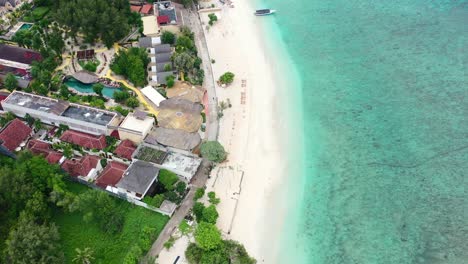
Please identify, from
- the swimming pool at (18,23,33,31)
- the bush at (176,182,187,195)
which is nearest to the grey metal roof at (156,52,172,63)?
the bush at (176,182,187,195)

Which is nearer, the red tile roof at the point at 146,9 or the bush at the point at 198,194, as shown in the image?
the bush at the point at 198,194

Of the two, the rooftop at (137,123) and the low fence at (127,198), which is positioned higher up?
the rooftop at (137,123)

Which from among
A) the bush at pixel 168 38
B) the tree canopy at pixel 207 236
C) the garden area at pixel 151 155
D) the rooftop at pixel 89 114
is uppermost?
the bush at pixel 168 38

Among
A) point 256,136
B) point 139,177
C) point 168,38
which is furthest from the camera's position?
point 168,38

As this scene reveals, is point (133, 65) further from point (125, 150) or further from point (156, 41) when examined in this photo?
point (125, 150)

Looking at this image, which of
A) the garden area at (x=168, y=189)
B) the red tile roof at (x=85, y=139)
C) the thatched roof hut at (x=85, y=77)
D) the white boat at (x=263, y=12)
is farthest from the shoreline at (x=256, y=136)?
the thatched roof hut at (x=85, y=77)

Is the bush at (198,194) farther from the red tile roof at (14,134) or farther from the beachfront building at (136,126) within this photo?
the red tile roof at (14,134)

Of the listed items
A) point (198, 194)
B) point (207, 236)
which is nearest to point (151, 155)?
point (198, 194)
